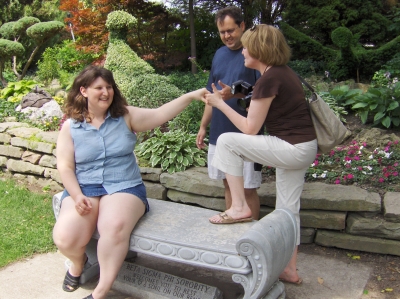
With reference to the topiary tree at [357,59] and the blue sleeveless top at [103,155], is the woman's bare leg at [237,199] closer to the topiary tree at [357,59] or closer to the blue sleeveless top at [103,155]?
the blue sleeveless top at [103,155]

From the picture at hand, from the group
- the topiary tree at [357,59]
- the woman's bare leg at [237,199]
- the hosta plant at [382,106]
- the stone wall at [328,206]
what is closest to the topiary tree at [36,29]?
the topiary tree at [357,59]

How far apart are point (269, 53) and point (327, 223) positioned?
5.26 ft

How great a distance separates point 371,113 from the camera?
543 centimetres

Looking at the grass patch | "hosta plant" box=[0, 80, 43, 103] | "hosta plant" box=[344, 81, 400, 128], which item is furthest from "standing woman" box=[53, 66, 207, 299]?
"hosta plant" box=[0, 80, 43, 103]

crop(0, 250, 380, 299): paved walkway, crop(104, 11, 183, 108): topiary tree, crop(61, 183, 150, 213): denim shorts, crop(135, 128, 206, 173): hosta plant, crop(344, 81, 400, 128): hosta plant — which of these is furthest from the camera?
crop(104, 11, 183, 108): topiary tree

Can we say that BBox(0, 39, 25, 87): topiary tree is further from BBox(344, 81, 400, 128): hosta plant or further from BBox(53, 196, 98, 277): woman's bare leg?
BBox(53, 196, 98, 277): woman's bare leg

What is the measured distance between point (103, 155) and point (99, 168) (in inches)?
3.7

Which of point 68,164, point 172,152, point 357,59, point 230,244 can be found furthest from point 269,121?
point 357,59

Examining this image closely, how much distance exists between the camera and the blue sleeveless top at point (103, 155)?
2.97 m

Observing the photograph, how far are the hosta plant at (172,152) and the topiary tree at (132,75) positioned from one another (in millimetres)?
771

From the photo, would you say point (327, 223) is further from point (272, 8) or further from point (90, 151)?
point (272, 8)

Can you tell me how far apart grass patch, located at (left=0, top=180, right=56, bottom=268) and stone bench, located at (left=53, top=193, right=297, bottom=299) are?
112 centimetres

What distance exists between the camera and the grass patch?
3723 millimetres

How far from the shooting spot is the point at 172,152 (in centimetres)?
429
